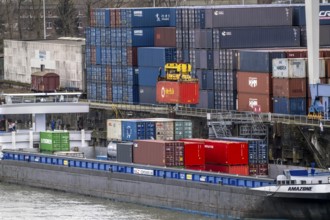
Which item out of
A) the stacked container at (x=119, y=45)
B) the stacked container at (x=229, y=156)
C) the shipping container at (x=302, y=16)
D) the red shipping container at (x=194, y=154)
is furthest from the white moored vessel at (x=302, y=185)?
the stacked container at (x=119, y=45)

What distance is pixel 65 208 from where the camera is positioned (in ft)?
189

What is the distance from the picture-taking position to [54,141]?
66.1m

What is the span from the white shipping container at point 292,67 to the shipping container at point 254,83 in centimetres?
114

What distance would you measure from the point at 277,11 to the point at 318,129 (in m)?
11.7

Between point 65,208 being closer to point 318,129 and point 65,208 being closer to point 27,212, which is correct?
point 27,212

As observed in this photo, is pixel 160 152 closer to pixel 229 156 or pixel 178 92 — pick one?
pixel 229 156

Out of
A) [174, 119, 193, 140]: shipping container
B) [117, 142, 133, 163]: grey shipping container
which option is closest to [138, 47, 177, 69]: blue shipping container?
[174, 119, 193, 140]: shipping container

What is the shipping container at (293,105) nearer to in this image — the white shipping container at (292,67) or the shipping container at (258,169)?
the white shipping container at (292,67)

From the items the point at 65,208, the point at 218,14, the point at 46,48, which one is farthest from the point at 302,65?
the point at 46,48

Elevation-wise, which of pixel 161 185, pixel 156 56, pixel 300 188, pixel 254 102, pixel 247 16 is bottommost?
pixel 161 185

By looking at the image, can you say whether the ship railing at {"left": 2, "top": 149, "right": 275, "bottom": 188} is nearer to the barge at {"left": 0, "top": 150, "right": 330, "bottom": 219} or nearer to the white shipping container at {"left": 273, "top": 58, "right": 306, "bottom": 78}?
the barge at {"left": 0, "top": 150, "right": 330, "bottom": 219}

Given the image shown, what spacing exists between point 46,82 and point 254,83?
2428 centimetres

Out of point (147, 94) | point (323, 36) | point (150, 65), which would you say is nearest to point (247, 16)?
point (323, 36)

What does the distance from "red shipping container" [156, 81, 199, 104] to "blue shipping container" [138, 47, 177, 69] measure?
103 inches
